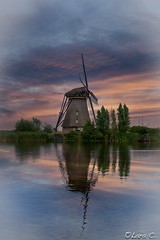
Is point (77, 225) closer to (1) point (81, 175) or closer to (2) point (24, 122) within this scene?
(1) point (81, 175)

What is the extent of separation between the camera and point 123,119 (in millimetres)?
47188

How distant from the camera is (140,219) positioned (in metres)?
6.60

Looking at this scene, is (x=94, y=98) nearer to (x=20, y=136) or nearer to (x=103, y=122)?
(x=103, y=122)

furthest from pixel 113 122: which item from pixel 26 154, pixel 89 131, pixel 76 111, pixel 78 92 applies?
pixel 26 154

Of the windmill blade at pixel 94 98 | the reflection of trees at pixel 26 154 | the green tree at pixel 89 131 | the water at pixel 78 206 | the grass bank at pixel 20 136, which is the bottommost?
the water at pixel 78 206

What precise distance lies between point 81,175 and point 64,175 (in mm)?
556

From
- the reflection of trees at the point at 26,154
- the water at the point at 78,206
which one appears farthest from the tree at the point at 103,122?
the water at the point at 78,206

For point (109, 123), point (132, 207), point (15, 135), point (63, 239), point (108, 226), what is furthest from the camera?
point (109, 123)

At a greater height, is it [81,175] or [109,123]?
[109,123]

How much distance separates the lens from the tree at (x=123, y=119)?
1855 inches

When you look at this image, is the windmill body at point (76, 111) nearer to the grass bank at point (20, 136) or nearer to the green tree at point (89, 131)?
the green tree at point (89, 131)

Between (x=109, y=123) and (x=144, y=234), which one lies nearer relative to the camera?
(x=144, y=234)

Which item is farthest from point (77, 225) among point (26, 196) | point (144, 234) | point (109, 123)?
point (109, 123)

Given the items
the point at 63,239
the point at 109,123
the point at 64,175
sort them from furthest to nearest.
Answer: the point at 109,123 < the point at 64,175 < the point at 63,239
